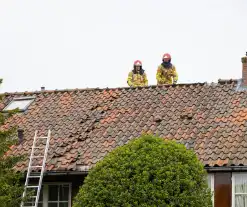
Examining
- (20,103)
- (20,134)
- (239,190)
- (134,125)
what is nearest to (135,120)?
(134,125)

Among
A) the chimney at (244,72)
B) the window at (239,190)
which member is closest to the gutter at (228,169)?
the window at (239,190)

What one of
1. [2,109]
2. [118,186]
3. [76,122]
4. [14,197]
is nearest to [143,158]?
[118,186]

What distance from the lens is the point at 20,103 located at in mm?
38719

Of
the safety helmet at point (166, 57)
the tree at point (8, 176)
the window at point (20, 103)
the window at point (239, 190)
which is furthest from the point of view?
the window at point (20, 103)

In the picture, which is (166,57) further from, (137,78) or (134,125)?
(134,125)

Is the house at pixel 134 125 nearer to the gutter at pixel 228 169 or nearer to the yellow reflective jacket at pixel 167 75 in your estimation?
the gutter at pixel 228 169

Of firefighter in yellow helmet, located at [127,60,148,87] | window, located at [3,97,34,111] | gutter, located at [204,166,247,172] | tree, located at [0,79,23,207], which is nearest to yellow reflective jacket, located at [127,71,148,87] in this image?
firefighter in yellow helmet, located at [127,60,148,87]

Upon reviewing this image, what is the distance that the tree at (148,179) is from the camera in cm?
2870

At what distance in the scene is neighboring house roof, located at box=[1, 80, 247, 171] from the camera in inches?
1296

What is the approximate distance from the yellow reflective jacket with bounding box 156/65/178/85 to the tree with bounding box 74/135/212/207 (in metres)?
8.92

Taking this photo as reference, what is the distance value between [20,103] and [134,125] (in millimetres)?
5597

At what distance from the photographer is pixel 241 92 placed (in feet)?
116

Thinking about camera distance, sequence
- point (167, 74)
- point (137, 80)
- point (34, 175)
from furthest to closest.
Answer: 1. point (137, 80)
2. point (167, 74)
3. point (34, 175)

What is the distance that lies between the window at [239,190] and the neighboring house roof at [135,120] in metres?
0.58
